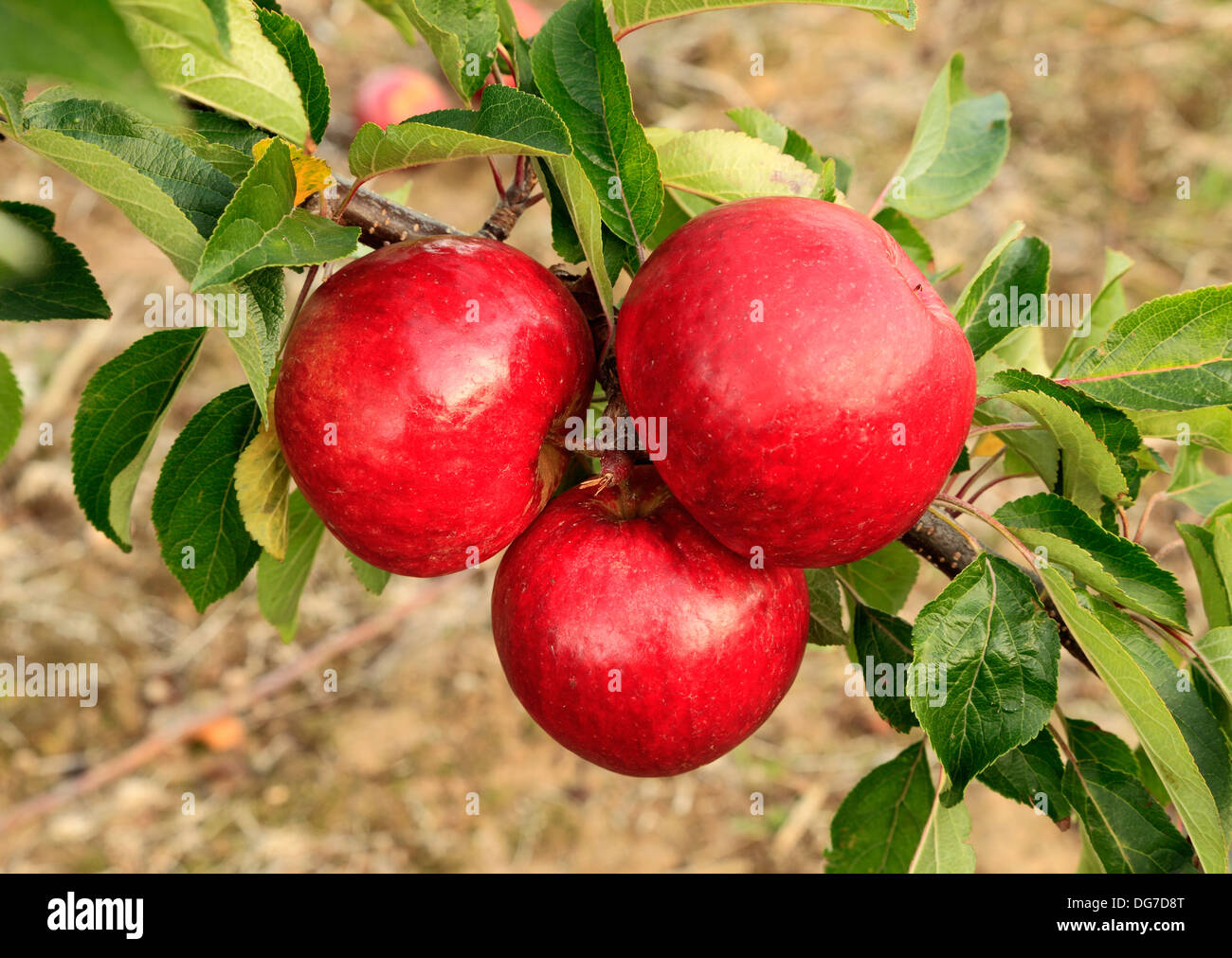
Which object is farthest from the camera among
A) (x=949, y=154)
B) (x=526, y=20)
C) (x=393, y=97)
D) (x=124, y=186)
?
(x=393, y=97)

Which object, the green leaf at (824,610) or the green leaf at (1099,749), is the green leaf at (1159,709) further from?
the green leaf at (824,610)

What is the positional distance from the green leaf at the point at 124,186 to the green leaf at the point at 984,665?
0.56 metres

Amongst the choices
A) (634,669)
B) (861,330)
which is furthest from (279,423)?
(861,330)

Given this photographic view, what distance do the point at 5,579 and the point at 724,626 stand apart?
2240mm

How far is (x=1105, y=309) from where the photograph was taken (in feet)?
3.41

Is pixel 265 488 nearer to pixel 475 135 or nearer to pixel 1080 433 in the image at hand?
pixel 475 135

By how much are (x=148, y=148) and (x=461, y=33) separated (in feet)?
0.79

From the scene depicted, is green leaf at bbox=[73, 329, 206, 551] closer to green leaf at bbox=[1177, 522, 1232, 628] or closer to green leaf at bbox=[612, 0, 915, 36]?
green leaf at bbox=[612, 0, 915, 36]

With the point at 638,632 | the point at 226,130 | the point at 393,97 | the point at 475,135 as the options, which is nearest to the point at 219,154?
the point at 226,130

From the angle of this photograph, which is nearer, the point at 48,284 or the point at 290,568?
the point at 48,284

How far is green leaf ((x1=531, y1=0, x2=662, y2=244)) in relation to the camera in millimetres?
696

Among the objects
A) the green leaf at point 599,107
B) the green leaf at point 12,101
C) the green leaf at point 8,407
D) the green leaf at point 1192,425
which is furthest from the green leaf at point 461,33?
the green leaf at point 1192,425

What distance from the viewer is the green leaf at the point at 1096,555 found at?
0.73 metres

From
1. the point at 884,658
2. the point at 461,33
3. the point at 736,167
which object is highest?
the point at 461,33
